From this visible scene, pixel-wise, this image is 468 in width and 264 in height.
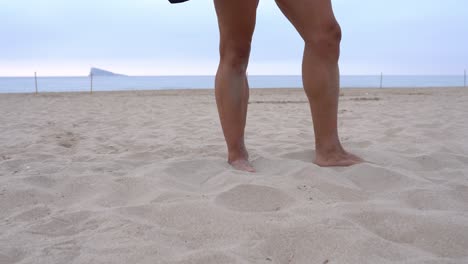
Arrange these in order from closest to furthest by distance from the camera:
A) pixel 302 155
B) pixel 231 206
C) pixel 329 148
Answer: pixel 231 206
pixel 329 148
pixel 302 155

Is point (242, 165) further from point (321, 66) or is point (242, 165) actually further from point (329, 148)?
point (321, 66)

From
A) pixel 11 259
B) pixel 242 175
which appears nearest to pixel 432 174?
pixel 242 175

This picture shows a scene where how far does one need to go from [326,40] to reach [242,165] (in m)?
0.67

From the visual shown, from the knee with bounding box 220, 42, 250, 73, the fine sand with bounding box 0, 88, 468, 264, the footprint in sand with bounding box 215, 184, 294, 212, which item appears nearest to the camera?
the fine sand with bounding box 0, 88, 468, 264

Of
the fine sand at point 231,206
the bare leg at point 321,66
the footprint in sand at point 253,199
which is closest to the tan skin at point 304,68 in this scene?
the bare leg at point 321,66

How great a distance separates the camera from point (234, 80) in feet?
7.01

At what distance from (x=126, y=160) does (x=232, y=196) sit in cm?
95

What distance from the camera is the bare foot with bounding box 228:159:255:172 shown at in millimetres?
2012

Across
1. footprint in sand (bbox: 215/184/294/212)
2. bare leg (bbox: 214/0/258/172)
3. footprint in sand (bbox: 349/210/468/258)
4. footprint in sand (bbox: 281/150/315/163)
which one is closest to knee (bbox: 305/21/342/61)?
bare leg (bbox: 214/0/258/172)

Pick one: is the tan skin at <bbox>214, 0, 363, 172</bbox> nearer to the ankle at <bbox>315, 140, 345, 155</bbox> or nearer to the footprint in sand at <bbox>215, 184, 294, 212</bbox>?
the ankle at <bbox>315, 140, 345, 155</bbox>

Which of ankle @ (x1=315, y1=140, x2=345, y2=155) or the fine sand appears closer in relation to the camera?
the fine sand

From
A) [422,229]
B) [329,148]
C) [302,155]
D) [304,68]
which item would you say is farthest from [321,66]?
[422,229]

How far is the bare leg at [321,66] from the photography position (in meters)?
1.89

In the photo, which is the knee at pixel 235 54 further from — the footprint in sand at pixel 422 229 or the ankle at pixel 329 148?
the footprint in sand at pixel 422 229
